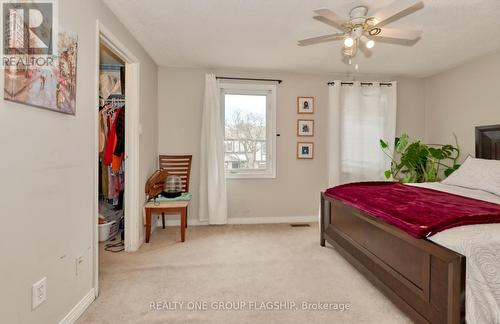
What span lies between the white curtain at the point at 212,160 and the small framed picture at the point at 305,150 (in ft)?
4.00

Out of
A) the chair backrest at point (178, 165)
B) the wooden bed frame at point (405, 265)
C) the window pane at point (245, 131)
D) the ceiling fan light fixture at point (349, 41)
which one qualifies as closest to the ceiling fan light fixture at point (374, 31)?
the ceiling fan light fixture at point (349, 41)

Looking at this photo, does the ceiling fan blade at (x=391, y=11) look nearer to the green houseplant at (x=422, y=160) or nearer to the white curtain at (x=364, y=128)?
the white curtain at (x=364, y=128)

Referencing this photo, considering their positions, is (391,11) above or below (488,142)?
above

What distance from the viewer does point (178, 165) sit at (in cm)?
394

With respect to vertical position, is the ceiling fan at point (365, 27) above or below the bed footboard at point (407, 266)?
above

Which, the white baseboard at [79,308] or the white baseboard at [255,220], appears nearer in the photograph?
the white baseboard at [79,308]

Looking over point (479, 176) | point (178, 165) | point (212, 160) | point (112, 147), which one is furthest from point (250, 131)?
point (479, 176)

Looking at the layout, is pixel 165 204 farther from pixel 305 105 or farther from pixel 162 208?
pixel 305 105

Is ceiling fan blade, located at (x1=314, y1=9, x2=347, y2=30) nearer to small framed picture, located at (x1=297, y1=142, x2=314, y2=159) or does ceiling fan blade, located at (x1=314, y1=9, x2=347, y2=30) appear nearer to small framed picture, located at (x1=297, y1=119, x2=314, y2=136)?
small framed picture, located at (x1=297, y1=119, x2=314, y2=136)

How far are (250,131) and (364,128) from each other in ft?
5.89

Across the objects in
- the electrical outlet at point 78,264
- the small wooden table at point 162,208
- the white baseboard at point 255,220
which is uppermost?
the small wooden table at point 162,208

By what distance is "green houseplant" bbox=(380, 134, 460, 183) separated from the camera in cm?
386

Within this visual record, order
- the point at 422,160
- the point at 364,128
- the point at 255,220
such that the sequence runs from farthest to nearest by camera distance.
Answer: the point at 364,128
the point at 255,220
the point at 422,160

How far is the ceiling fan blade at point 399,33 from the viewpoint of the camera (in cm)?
218
